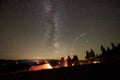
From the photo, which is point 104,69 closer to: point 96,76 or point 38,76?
point 96,76

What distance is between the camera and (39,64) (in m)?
14.7

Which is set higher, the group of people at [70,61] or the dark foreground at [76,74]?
the group of people at [70,61]

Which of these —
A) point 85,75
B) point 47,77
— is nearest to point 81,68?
point 85,75

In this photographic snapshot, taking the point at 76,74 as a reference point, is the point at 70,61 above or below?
above

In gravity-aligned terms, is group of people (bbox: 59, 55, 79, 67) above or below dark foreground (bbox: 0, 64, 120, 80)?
above

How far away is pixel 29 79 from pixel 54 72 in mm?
776

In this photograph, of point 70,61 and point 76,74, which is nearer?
point 76,74

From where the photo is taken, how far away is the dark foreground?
5844 mm

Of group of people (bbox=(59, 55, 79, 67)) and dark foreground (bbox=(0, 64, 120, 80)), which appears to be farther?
group of people (bbox=(59, 55, 79, 67))

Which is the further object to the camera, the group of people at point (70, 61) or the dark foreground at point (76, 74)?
the group of people at point (70, 61)

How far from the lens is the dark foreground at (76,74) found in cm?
584

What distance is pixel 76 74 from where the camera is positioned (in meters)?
5.91

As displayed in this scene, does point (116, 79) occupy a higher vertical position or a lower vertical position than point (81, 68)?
lower

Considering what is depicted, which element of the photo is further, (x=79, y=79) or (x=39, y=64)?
(x=39, y=64)
